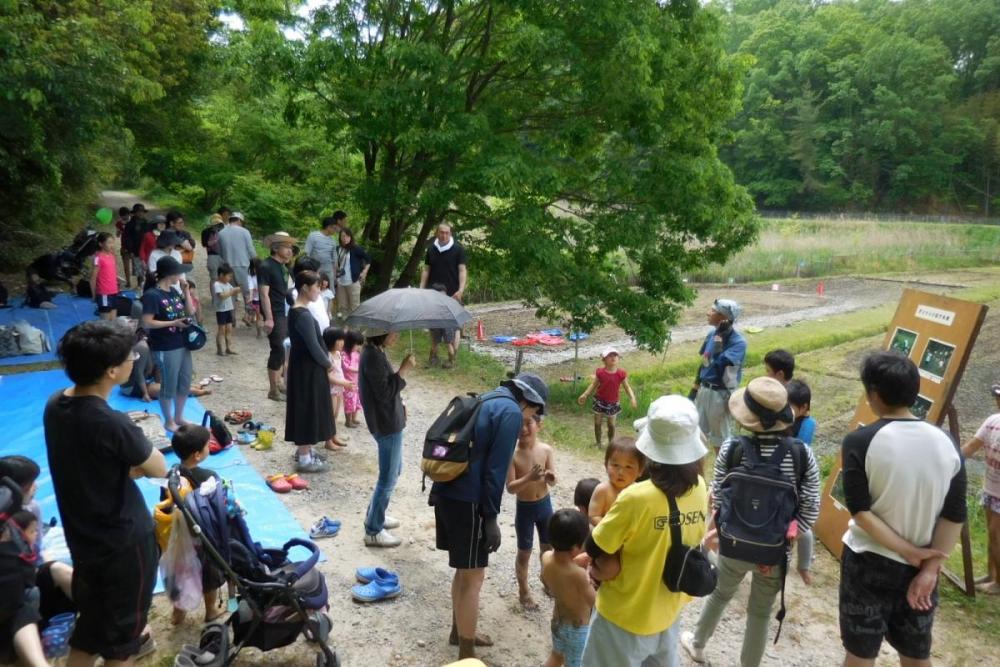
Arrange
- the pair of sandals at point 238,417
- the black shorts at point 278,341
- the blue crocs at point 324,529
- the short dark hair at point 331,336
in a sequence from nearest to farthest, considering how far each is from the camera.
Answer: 1. the blue crocs at point 324,529
2. the short dark hair at point 331,336
3. the pair of sandals at point 238,417
4. the black shorts at point 278,341

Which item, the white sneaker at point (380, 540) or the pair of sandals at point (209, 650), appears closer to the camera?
the pair of sandals at point (209, 650)

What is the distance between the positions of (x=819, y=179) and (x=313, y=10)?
55.3 m

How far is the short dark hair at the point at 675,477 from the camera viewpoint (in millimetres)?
2635

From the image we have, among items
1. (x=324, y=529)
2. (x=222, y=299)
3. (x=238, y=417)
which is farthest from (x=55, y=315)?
(x=324, y=529)

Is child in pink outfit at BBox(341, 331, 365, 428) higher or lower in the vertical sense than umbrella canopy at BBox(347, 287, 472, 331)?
lower

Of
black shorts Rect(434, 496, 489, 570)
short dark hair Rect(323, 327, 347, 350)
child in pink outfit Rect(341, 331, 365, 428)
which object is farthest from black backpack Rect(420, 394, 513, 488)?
short dark hair Rect(323, 327, 347, 350)

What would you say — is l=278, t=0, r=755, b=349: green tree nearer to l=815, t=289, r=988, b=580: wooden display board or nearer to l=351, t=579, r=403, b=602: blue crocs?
l=815, t=289, r=988, b=580: wooden display board

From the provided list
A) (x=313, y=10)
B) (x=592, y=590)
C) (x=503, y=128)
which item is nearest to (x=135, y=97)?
(x=313, y=10)

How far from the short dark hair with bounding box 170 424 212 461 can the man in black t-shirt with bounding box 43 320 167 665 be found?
0.89m

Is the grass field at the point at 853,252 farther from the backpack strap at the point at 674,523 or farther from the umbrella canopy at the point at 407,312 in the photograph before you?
the backpack strap at the point at 674,523

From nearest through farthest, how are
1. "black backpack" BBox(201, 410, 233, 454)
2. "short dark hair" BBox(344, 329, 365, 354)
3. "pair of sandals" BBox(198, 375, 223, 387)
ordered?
1. "black backpack" BBox(201, 410, 233, 454)
2. "short dark hair" BBox(344, 329, 365, 354)
3. "pair of sandals" BBox(198, 375, 223, 387)

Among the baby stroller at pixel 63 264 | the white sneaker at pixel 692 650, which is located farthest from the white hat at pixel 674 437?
the baby stroller at pixel 63 264

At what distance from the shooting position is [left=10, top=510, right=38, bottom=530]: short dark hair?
296 cm

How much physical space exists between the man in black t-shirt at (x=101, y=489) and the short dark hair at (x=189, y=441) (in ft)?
2.93
